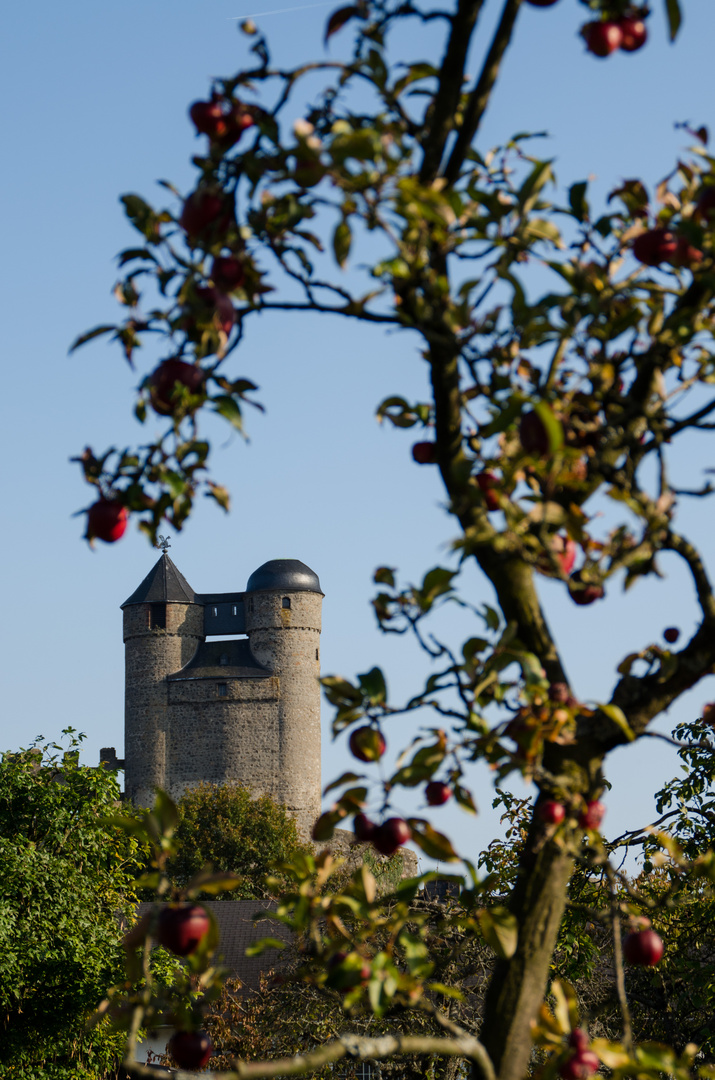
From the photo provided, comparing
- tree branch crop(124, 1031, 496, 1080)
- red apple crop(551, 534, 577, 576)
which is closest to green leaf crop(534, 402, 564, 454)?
red apple crop(551, 534, 577, 576)

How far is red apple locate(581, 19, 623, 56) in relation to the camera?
164 centimetres

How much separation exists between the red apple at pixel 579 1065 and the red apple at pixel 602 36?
4.77 ft

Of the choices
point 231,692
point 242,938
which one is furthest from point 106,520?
point 231,692

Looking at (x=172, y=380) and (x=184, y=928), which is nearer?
(x=184, y=928)

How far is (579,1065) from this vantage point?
1.66 metres

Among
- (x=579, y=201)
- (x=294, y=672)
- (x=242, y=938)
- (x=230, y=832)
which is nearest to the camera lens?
(x=579, y=201)

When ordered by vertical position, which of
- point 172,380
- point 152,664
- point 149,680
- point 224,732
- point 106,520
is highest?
point 152,664

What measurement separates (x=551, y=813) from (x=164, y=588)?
1905 inches

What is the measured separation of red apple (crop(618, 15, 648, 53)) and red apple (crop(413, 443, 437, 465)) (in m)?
0.71

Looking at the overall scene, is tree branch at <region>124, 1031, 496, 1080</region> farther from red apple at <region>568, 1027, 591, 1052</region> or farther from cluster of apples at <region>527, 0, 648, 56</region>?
cluster of apples at <region>527, 0, 648, 56</region>

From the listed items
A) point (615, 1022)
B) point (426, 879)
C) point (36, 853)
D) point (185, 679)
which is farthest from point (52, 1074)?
point (185, 679)

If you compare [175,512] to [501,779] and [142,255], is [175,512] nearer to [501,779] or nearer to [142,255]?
[142,255]

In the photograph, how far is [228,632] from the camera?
5019cm

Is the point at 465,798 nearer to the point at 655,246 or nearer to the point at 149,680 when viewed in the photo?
the point at 655,246
